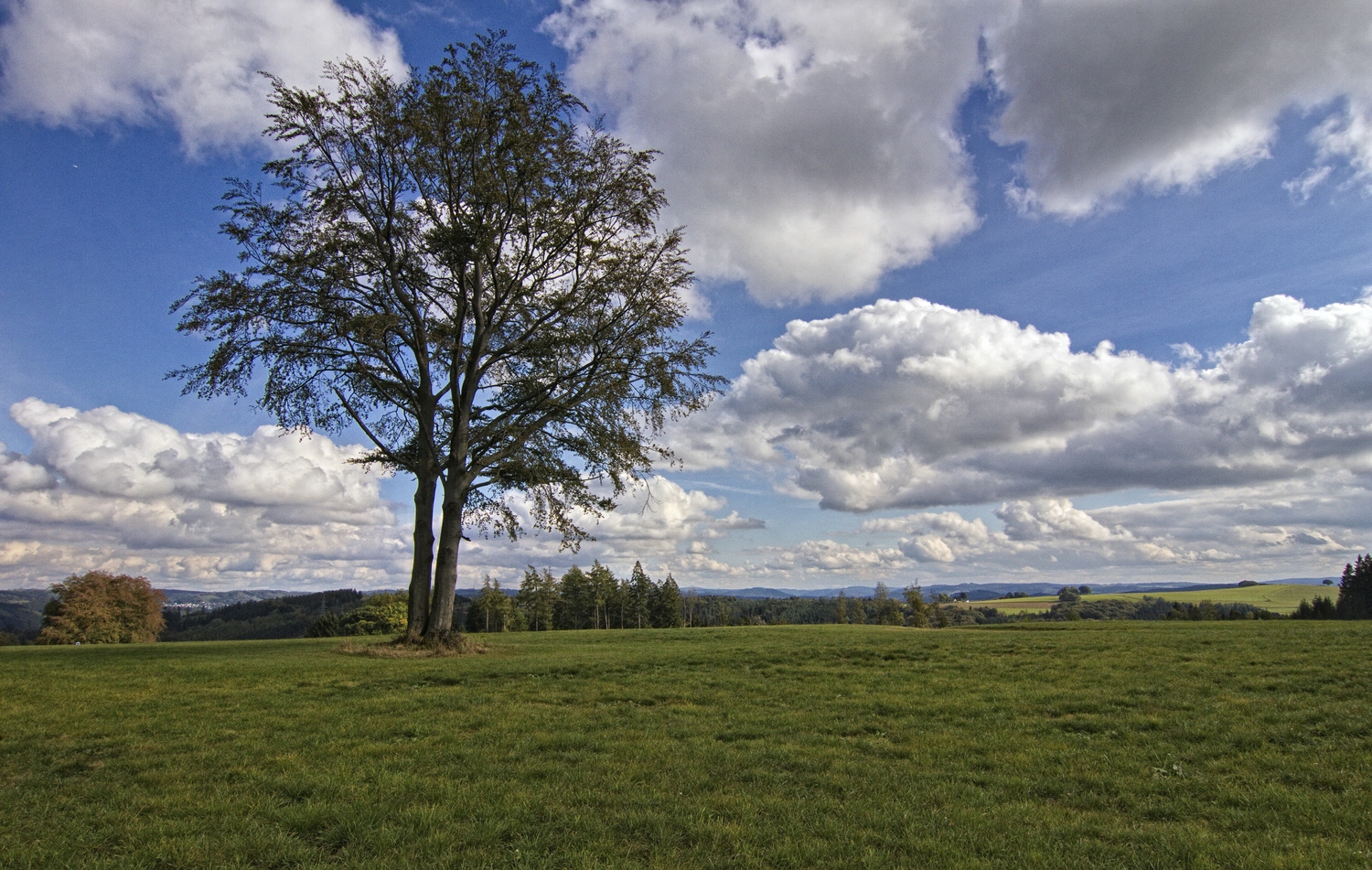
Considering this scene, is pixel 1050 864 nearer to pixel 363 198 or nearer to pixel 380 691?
pixel 380 691

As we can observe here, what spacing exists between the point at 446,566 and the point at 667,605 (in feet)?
256

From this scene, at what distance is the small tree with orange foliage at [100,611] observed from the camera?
63469mm

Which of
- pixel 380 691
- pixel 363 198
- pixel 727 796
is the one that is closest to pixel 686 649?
pixel 380 691

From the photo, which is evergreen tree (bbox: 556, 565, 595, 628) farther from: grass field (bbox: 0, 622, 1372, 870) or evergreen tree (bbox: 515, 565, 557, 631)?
grass field (bbox: 0, 622, 1372, 870)

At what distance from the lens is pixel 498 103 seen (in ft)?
73.0

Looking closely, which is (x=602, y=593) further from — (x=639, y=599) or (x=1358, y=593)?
(x=1358, y=593)

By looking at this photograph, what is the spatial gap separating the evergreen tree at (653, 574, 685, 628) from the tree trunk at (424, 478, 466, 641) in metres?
75.9

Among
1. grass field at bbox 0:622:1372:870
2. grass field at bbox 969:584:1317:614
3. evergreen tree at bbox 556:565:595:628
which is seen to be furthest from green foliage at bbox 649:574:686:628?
grass field at bbox 969:584:1317:614

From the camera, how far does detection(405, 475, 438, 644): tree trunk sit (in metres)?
22.5

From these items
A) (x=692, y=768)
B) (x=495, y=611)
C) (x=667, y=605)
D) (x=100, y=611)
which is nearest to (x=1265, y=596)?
(x=667, y=605)

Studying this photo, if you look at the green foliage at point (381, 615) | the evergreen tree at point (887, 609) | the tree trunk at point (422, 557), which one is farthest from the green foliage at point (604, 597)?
the tree trunk at point (422, 557)

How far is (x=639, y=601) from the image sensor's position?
9906cm

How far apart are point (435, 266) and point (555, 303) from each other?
14.5 ft

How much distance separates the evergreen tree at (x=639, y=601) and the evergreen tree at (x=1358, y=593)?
9605 centimetres
